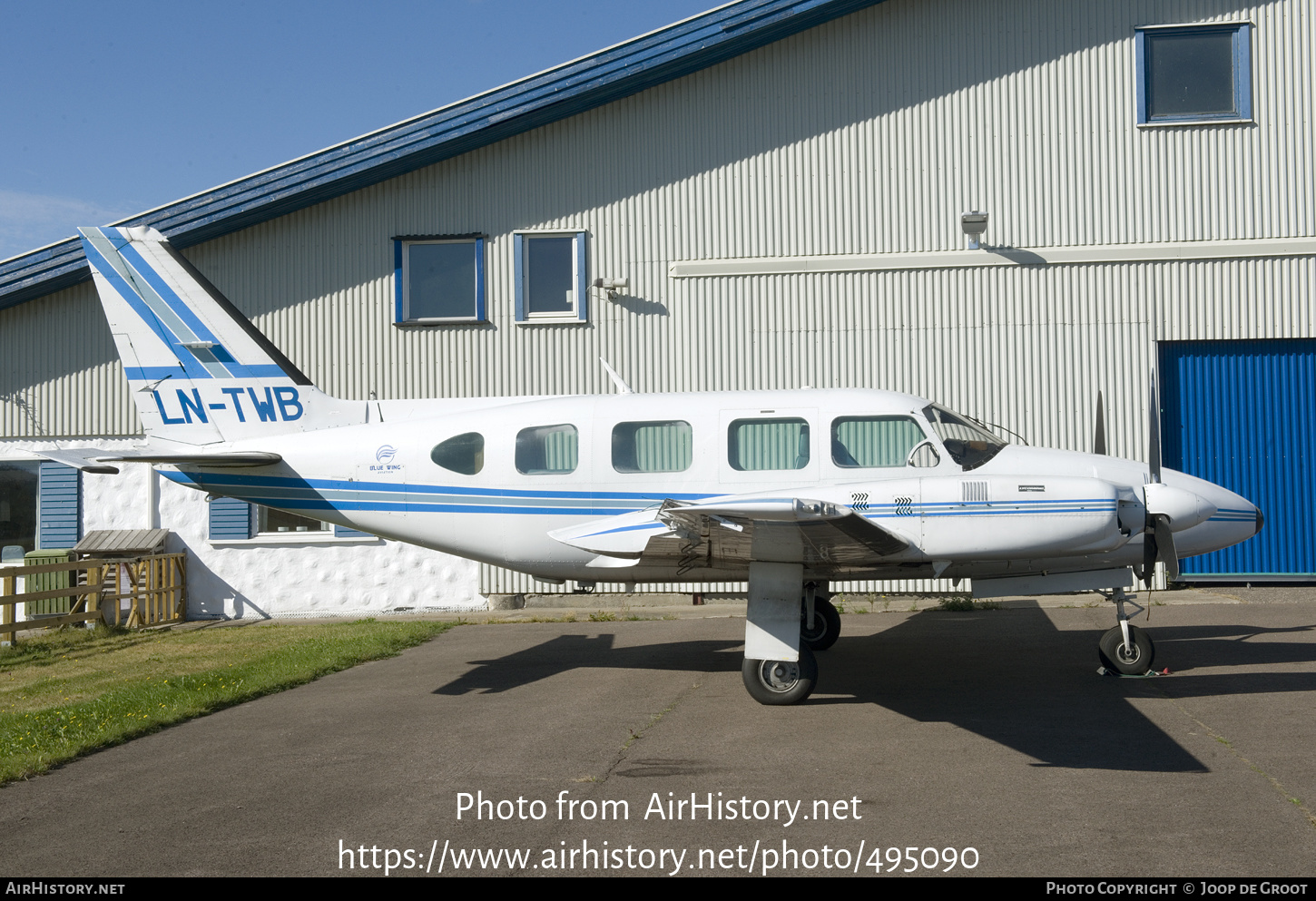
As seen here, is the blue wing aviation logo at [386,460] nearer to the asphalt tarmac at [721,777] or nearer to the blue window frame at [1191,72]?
the asphalt tarmac at [721,777]

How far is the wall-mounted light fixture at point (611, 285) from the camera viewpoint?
15688mm

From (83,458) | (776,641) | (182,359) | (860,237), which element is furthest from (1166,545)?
(83,458)

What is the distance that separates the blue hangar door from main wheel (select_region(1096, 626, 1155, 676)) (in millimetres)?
6709

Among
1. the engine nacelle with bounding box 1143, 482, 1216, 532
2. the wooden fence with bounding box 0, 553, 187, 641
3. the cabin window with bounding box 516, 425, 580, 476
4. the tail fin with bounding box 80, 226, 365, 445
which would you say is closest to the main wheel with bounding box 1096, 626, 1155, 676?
the engine nacelle with bounding box 1143, 482, 1216, 532

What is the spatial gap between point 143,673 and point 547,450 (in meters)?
5.63

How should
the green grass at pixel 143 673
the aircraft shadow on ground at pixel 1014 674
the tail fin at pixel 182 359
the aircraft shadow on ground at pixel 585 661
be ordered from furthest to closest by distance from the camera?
the tail fin at pixel 182 359 < the aircraft shadow on ground at pixel 585 661 < the green grass at pixel 143 673 < the aircraft shadow on ground at pixel 1014 674

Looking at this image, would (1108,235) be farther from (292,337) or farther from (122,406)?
(122,406)

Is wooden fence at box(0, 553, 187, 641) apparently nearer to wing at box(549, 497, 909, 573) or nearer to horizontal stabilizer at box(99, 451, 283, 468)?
horizontal stabilizer at box(99, 451, 283, 468)

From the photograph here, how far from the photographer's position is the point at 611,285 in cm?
1569

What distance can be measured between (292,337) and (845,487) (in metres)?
11.1

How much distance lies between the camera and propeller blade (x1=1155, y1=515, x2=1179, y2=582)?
8562 mm

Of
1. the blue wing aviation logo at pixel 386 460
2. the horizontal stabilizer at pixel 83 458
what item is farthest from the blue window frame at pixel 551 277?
the horizontal stabilizer at pixel 83 458

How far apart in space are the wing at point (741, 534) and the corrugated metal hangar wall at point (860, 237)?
723cm

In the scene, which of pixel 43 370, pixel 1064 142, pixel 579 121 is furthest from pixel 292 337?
pixel 1064 142
